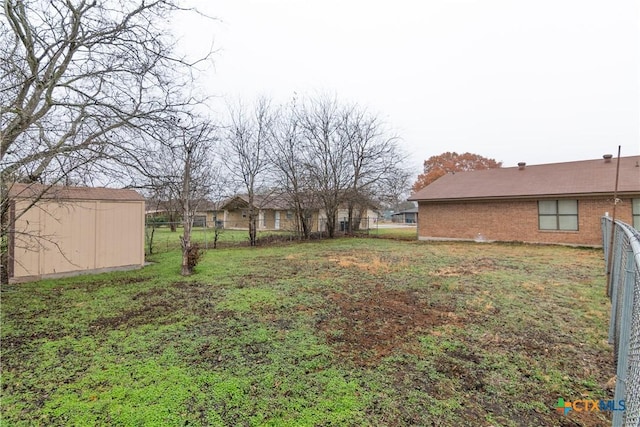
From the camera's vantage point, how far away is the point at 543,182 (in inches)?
548

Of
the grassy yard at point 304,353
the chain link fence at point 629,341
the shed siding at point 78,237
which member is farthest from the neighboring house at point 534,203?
the shed siding at point 78,237

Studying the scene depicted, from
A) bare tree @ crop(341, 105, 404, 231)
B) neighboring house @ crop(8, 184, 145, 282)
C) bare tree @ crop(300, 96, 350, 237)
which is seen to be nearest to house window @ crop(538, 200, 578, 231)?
bare tree @ crop(341, 105, 404, 231)

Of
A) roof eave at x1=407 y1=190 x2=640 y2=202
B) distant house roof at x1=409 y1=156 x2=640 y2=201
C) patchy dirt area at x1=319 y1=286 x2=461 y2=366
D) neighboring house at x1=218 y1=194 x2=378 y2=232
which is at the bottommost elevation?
patchy dirt area at x1=319 y1=286 x2=461 y2=366

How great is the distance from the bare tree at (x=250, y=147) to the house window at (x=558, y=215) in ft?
44.8

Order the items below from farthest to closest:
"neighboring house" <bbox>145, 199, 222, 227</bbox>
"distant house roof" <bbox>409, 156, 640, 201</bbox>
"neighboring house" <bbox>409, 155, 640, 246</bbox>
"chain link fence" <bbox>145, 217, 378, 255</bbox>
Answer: "chain link fence" <bbox>145, 217, 378, 255</bbox>
"neighboring house" <bbox>145, 199, 222, 227</bbox>
"distant house roof" <bbox>409, 156, 640, 201</bbox>
"neighboring house" <bbox>409, 155, 640, 246</bbox>

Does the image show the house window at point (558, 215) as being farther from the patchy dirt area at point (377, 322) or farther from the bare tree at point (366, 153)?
the patchy dirt area at point (377, 322)

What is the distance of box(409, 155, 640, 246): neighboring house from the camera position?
1190cm

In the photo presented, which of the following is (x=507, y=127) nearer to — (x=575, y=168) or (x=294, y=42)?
(x=575, y=168)

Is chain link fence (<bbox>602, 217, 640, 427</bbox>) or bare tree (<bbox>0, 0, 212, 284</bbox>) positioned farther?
bare tree (<bbox>0, 0, 212, 284</bbox>)

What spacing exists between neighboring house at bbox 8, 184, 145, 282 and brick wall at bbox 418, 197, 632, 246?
14172mm

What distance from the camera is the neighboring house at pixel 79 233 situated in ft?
20.3

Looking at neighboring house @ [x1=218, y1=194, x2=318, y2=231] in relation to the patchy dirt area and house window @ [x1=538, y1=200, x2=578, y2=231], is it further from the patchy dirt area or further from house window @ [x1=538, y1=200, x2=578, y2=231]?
the patchy dirt area

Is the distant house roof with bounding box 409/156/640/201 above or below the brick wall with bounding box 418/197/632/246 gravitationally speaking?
above

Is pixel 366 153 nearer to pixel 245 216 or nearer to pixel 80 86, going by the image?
pixel 245 216
